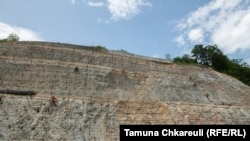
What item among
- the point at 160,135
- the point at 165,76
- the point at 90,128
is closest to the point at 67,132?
the point at 90,128

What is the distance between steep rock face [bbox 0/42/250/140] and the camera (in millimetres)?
15455

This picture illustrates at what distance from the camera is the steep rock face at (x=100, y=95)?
15.5 meters

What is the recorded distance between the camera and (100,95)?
2106cm

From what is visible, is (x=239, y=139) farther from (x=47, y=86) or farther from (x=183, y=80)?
(x=183, y=80)

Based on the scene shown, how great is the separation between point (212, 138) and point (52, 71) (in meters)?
11.6
